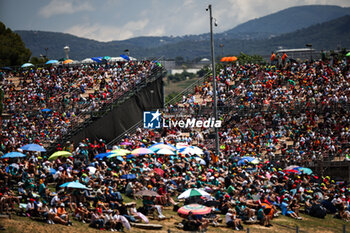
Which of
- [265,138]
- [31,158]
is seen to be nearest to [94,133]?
[31,158]

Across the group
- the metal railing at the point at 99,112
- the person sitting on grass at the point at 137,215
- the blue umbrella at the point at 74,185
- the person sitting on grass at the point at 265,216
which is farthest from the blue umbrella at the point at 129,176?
the metal railing at the point at 99,112

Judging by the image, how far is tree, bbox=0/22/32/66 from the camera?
7931 centimetres

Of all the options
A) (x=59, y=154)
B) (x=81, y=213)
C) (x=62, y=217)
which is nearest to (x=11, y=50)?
(x=59, y=154)

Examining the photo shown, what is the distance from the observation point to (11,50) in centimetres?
8075

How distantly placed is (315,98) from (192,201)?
20.2 m

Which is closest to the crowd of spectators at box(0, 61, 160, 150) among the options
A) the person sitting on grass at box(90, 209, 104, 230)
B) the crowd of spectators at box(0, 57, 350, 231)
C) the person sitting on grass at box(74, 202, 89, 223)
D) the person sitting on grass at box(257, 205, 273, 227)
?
the crowd of spectators at box(0, 57, 350, 231)

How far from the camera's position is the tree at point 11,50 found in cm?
7931

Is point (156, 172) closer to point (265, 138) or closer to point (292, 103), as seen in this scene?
point (265, 138)

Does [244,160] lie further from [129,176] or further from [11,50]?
[11,50]

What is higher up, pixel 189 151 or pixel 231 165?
pixel 189 151

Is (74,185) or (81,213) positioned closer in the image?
(81,213)

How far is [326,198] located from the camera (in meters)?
27.2

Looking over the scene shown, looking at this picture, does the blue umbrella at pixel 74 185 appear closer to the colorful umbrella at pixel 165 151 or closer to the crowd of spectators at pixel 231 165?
the crowd of spectators at pixel 231 165

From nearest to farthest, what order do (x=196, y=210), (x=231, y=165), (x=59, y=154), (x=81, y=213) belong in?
(x=81, y=213) → (x=196, y=210) → (x=59, y=154) → (x=231, y=165)
